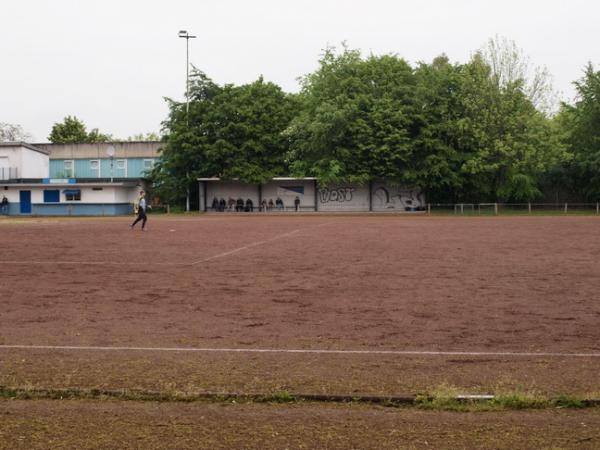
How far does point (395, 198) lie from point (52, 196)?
109 feet

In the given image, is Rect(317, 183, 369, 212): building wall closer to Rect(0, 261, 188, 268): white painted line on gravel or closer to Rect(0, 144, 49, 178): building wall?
Rect(0, 144, 49, 178): building wall

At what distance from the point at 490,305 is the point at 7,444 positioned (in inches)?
311

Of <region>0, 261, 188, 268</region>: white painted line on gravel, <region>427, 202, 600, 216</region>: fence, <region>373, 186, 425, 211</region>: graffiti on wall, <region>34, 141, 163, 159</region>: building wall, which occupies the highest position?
<region>34, 141, 163, 159</region>: building wall

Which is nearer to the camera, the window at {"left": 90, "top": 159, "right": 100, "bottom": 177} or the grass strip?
the grass strip

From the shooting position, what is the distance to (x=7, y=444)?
15.0ft

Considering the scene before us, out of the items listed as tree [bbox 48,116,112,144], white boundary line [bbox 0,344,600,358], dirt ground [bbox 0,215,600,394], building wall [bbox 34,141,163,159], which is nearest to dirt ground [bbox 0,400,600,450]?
dirt ground [bbox 0,215,600,394]

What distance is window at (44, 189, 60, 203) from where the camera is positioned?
6159 centimetres

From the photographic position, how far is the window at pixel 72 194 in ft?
201

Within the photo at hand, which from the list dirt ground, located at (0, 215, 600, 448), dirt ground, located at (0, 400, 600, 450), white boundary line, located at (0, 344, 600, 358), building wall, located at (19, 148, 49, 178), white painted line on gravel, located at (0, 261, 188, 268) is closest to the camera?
dirt ground, located at (0, 400, 600, 450)

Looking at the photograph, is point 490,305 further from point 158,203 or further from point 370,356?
point 158,203

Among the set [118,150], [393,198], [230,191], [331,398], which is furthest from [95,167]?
[331,398]

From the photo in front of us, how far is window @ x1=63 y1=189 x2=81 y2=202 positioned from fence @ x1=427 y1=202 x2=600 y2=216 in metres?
33.4

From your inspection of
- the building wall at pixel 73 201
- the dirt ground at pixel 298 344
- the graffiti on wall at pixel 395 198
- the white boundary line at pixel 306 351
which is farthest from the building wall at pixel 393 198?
the white boundary line at pixel 306 351

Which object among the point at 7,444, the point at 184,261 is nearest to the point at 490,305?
the point at 7,444
